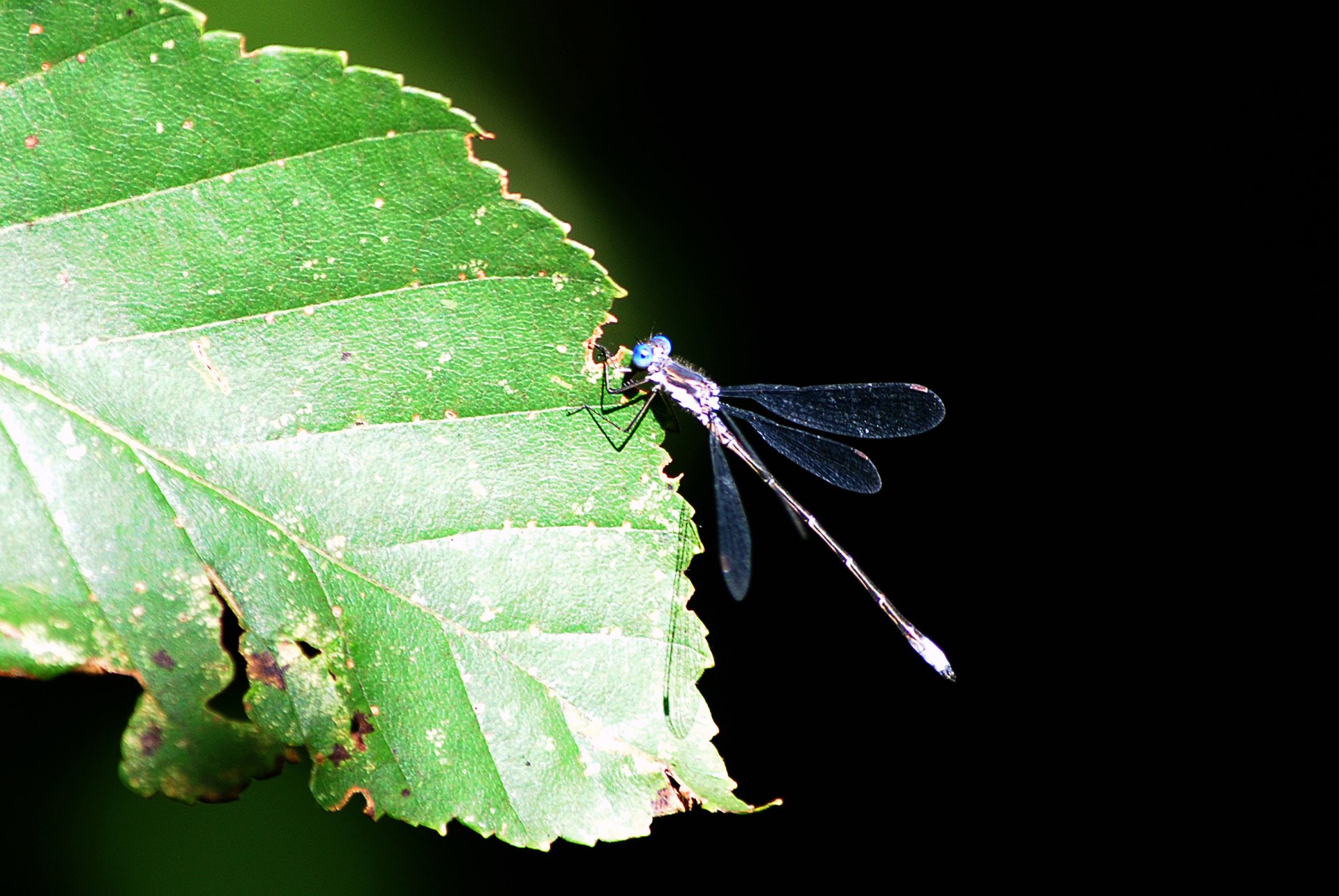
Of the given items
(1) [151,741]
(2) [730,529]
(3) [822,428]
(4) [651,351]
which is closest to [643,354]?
(4) [651,351]

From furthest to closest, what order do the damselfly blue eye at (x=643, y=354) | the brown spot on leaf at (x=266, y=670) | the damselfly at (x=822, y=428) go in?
the damselfly at (x=822, y=428), the damselfly blue eye at (x=643, y=354), the brown spot on leaf at (x=266, y=670)

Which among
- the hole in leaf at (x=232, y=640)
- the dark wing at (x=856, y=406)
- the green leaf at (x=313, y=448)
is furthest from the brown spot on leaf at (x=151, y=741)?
the dark wing at (x=856, y=406)

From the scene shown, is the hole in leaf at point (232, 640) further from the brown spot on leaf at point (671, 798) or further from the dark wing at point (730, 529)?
the dark wing at point (730, 529)

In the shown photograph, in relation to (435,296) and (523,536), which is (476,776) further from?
(435,296)

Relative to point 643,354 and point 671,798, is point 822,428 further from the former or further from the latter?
point 671,798

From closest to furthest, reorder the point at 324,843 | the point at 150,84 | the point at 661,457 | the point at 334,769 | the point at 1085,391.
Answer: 1. the point at 150,84
2. the point at 334,769
3. the point at 661,457
4. the point at 324,843
5. the point at 1085,391

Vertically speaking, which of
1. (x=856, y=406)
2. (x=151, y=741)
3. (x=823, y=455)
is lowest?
(x=151, y=741)

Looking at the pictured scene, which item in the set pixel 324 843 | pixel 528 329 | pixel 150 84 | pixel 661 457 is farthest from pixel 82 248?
pixel 324 843
